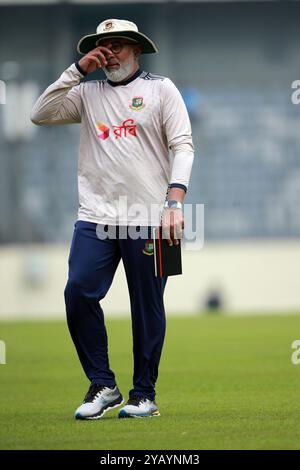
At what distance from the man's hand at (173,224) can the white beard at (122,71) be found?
0.77 metres

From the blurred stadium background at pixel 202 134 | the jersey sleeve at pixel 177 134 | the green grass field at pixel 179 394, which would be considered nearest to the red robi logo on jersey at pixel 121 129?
the jersey sleeve at pixel 177 134

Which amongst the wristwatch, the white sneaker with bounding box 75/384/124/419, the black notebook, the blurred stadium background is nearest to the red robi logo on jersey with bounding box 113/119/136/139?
the wristwatch

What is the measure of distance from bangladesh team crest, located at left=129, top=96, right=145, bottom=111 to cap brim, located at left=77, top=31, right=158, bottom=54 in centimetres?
29

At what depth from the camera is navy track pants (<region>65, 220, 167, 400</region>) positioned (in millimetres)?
6277

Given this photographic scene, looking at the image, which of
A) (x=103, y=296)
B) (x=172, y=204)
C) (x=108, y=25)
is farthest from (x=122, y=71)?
(x=103, y=296)

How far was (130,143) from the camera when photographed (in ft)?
20.6

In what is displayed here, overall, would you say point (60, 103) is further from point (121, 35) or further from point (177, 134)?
point (177, 134)

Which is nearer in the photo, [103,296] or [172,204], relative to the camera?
[172,204]

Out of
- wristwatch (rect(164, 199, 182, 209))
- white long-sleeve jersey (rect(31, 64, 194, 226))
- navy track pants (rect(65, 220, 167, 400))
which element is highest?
white long-sleeve jersey (rect(31, 64, 194, 226))

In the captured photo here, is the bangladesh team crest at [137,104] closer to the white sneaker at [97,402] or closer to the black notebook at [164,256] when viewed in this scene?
the black notebook at [164,256]

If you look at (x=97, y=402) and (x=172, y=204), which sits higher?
(x=172, y=204)

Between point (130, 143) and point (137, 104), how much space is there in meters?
0.20

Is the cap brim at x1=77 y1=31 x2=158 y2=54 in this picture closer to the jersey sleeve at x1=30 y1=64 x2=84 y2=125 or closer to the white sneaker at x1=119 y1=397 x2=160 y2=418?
the jersey sleeve at x1=30 y1=64 x2=84 y2=125

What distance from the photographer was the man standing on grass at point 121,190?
627 cm
